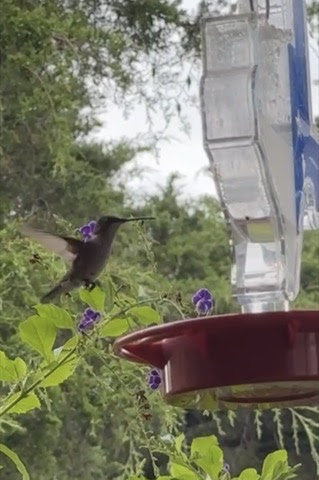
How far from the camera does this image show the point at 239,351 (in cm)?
85

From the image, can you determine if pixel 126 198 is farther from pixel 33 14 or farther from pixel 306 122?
pixel 306 122

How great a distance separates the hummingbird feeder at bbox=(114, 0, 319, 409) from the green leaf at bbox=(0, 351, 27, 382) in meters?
0.08

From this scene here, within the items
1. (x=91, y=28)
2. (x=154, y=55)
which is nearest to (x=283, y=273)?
(x=91, y=28)

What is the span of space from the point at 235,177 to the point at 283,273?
0.08 m

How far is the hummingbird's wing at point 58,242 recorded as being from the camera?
3.67ft

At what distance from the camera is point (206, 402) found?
0.90 metres

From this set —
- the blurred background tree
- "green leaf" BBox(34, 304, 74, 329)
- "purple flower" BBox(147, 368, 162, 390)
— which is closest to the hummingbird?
"purple flower" BBox(147, 368, 162, 390)

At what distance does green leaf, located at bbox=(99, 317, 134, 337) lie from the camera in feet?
2.89

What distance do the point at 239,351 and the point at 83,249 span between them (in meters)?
0.30

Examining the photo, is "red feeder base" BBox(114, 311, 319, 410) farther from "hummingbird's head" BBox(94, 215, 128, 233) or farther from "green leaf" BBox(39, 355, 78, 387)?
"hummingbird's head" BBox(94, 215, 128, 233)

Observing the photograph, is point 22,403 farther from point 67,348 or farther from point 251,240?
point 251,240

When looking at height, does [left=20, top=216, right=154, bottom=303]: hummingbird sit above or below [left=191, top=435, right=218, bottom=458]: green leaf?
above

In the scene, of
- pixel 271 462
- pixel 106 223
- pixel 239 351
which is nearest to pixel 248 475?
pixel 271 462

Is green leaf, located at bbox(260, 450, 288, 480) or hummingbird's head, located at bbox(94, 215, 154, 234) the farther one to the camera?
hummingbird's head, located at bbox(94, 215, 154, 234)
